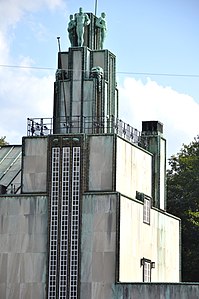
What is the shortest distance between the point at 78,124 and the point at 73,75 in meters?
3.59

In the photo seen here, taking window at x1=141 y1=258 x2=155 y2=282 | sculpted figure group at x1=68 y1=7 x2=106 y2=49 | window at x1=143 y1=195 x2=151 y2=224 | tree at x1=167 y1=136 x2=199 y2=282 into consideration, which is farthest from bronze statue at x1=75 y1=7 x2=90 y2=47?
tree at x1=167 y1=136 x2=199 y2=282

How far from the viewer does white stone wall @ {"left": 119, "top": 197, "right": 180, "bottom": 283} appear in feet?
218

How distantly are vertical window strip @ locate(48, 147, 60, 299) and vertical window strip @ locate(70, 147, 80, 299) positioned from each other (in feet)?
3.53

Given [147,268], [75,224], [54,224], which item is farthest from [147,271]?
[54,224]

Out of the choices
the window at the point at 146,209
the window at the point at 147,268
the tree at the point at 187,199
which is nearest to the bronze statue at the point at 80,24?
the window at the point at 146,209

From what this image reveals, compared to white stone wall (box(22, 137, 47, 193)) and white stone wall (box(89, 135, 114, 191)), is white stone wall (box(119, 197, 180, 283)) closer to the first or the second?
white stone wall (box(89, 135, 114, 191))

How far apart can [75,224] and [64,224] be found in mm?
719

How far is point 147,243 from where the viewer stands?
7062 cm

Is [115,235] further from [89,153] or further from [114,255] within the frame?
[89,153]

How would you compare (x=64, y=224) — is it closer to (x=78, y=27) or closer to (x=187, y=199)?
(x=78, y=27)

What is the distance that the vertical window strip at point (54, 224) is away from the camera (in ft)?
217

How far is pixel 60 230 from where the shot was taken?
66.6 meters

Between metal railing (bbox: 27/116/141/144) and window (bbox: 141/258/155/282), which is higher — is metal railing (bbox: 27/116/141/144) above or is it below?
above

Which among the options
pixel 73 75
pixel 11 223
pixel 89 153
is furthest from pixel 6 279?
pixel 73 75
